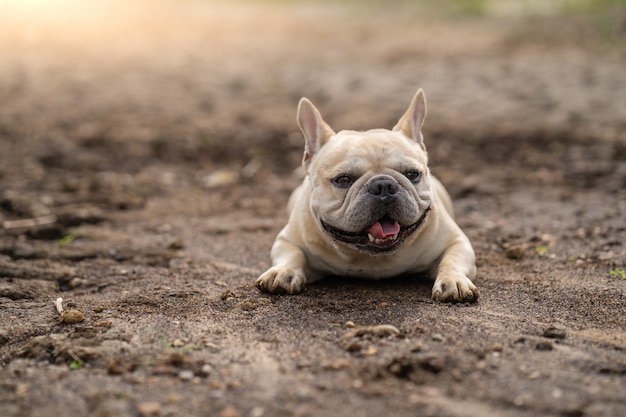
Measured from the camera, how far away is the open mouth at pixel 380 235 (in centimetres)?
412

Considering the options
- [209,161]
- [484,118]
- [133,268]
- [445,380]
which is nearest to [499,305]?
[445,380]

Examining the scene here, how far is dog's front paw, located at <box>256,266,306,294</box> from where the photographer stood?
13.8 feet

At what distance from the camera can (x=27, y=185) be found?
698 cm

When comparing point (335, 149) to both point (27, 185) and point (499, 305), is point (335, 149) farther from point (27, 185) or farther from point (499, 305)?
point (27, 185)

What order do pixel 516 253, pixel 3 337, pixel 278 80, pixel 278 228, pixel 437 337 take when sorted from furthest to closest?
pixel 278 80, pixel 278 228, pixel 516 253, pixel 3 337, pixel 437 337

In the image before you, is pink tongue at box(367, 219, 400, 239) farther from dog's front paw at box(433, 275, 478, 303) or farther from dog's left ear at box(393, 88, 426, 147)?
dog's left ear at box(393, 88, 426, 147)

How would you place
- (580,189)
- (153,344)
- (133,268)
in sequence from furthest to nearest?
(580,189) < (133,268) < (153,344)

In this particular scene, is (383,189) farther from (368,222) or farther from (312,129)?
(312,129)

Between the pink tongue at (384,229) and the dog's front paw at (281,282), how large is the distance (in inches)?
19.9

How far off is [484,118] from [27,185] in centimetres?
522

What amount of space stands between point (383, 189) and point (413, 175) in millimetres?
364

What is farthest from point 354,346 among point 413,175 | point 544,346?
point 413,175

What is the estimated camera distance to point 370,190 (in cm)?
405

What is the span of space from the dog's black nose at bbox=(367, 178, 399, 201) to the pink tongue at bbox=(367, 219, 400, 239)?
179 mm
